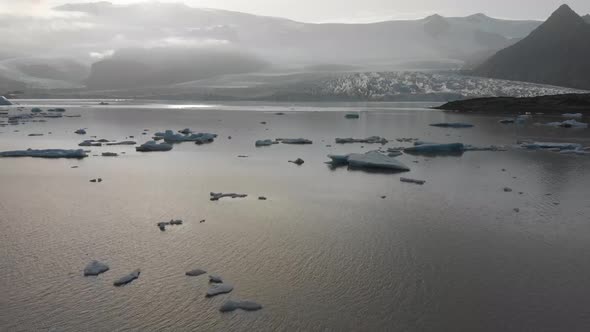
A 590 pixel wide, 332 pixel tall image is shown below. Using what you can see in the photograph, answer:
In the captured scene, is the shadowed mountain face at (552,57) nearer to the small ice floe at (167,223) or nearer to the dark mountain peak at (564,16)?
the dark mountain peak at (564,16)

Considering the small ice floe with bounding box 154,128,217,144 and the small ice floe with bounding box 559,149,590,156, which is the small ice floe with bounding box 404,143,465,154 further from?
the small ice floe with bounding box 154,128,217,144

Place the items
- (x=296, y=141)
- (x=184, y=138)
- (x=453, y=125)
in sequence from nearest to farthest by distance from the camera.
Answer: (x=296, y=141)
(x=184, y=138)
(x=453, y=125)

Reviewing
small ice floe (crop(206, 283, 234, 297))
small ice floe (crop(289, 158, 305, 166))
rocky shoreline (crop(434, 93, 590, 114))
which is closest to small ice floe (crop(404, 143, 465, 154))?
small ice floe (crop(289, 158, 305, 166))

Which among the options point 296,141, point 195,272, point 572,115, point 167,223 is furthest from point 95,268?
point 572,115

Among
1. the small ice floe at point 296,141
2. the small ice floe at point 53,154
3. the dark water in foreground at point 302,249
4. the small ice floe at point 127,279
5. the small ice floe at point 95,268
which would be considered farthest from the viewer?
the small ice floe at point 296,141

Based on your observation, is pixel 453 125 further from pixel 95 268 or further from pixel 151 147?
pixel 95 268

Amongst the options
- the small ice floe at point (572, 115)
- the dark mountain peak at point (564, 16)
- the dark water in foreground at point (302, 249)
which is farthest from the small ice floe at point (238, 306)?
the dark mountain peak at point (564, 16)

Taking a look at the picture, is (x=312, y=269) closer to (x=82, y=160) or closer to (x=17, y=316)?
(x=17, y=316)
